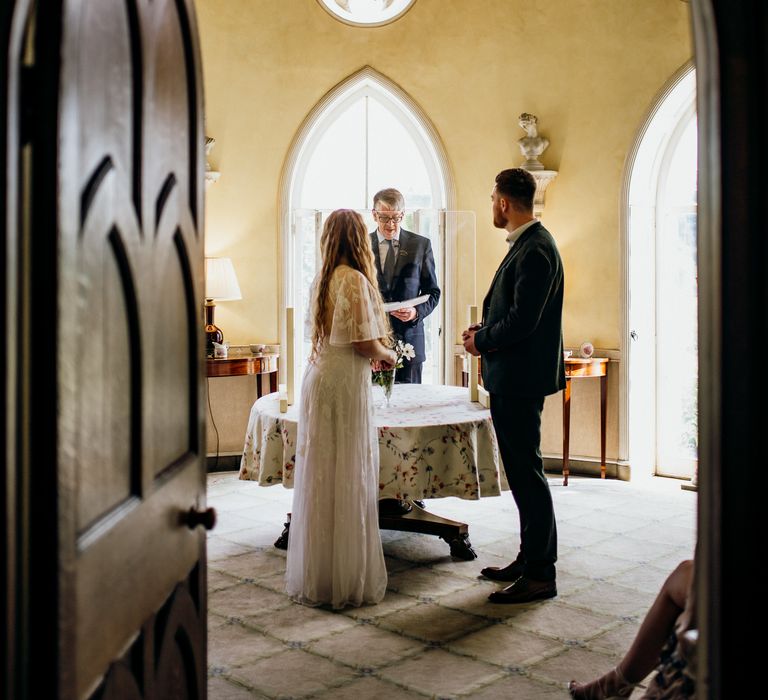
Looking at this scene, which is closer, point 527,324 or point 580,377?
point 527,324

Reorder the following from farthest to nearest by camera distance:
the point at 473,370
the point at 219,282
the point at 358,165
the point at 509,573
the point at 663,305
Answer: the point at 358,165 < the point at 663,305 < the point at 219,282 < the point at 473,370 < the point at 509,573

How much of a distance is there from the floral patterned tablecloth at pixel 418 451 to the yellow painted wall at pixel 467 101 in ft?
8.08

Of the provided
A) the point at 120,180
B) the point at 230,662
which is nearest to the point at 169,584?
the point at 120,180

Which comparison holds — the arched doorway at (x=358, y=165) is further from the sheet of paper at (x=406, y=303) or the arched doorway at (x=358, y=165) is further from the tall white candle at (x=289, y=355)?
the tall white candle at (x=289, y=355)

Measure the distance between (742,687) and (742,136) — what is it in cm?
71

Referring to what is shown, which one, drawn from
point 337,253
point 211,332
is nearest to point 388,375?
point 337,253

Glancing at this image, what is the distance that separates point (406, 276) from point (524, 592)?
2.31m

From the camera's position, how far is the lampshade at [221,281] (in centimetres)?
585

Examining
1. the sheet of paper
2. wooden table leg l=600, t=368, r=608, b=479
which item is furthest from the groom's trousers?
wooden table leg l=600, t=368, r=608, b=479

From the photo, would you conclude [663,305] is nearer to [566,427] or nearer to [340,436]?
[566,427]

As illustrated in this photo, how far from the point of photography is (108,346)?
3.97 feet

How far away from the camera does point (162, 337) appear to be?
1.46 m

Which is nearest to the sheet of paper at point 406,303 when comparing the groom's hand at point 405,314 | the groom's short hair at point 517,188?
the groom's hand at point 405,314

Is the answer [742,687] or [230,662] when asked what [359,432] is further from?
[742,687]
